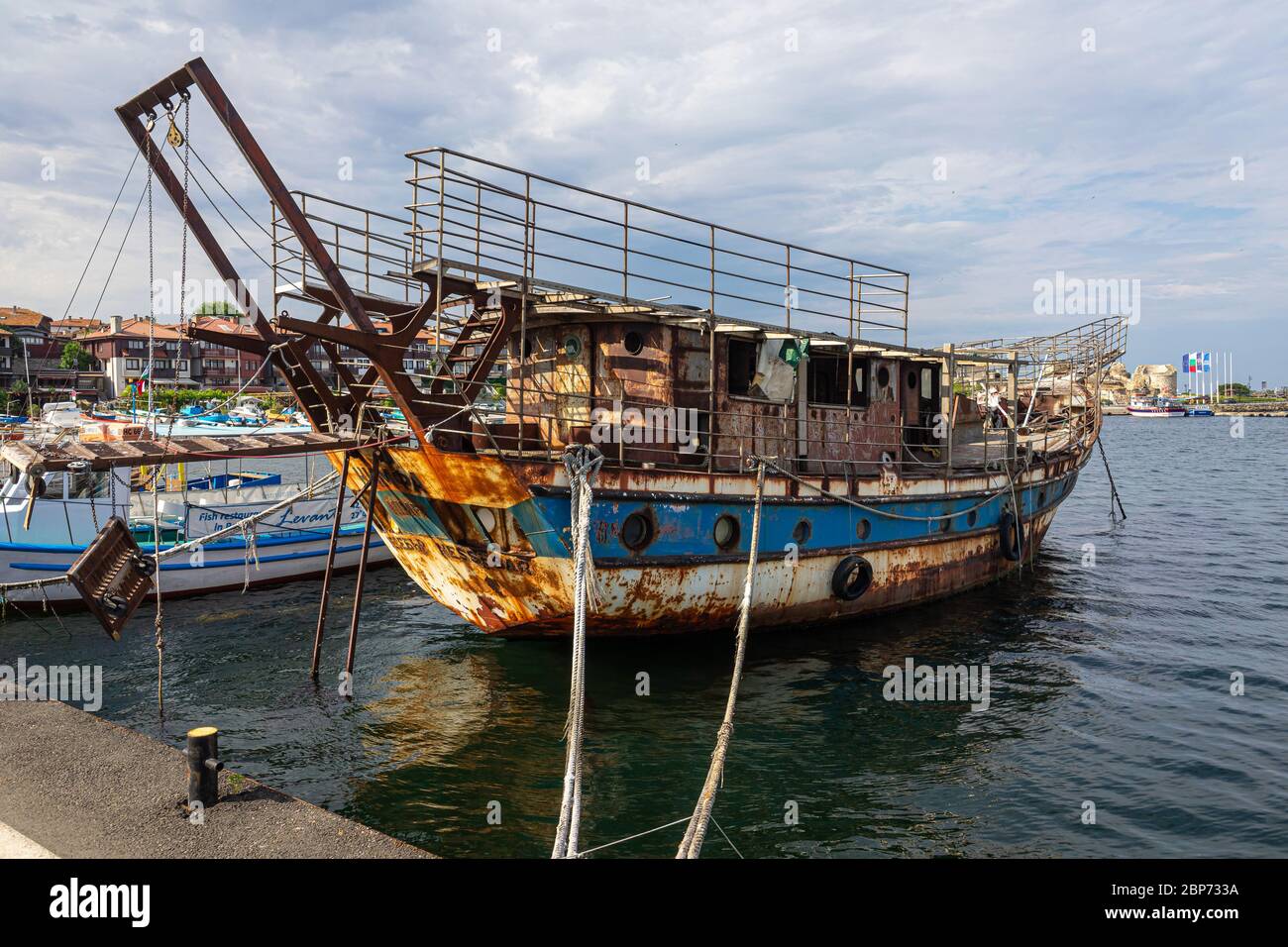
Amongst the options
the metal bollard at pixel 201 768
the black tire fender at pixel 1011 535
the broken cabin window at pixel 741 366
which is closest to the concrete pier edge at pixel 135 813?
the metal bollard at pixel 201 768

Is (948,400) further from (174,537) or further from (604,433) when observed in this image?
(174,537)

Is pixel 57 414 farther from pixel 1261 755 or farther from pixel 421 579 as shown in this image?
pixel 1261 755

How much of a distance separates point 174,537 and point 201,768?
15461 millimetres

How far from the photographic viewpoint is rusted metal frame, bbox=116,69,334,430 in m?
10.1

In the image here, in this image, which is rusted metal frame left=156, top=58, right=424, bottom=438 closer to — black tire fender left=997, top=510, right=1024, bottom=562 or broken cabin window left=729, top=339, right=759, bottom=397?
broken cabin window left=729, top=339, right=759, bottom=397

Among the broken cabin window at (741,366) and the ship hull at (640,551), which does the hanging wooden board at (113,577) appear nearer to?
the ship hull at (640,551)

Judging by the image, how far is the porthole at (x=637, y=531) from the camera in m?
12.1

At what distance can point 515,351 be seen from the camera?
48.6 ft

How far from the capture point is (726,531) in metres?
13.2

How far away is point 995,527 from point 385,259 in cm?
1430

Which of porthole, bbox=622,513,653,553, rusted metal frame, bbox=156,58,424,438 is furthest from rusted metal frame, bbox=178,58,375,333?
porthole, bbox=622,513,653,553

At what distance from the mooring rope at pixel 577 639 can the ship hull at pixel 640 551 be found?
55 centimetres
